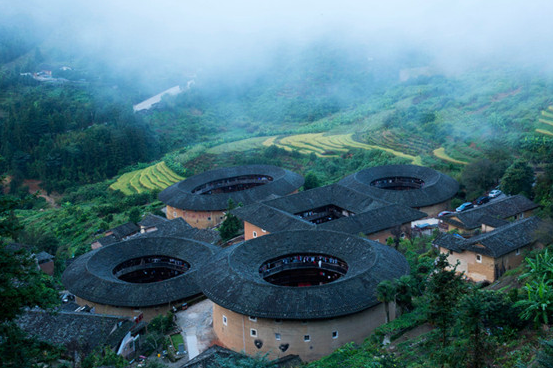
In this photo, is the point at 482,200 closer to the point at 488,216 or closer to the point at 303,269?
the point at 488,216

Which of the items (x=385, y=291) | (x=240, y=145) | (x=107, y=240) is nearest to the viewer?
(x=385, y=291)

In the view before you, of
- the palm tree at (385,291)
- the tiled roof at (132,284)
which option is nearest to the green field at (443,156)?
the tiled roof at (132,284)

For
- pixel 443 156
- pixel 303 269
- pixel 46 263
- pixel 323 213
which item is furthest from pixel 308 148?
pixel 303 269

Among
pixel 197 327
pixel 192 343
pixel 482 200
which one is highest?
pixel 192 343

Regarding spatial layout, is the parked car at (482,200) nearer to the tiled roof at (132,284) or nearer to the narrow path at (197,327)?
the tiled roof at (132,284)

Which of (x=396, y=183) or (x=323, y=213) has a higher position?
(x=323, y=213)

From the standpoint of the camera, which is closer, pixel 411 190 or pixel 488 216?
pixel 488 216

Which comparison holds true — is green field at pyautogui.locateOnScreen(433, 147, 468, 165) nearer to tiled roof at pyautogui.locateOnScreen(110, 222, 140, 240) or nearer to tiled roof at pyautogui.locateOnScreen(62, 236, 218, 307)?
tiled roof at pyautogui.locateOnScreen(62, 236, 218, 307)

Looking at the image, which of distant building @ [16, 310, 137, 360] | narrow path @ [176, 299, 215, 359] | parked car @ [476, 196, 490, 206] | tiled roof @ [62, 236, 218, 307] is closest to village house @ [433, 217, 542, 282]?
parked car @ [476, 196, 490, 206]
